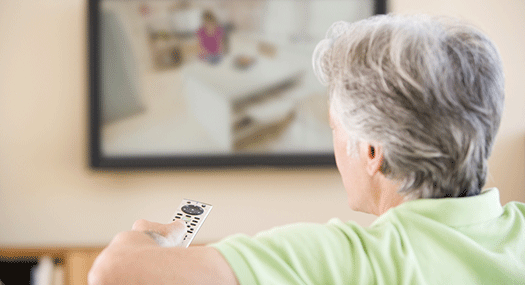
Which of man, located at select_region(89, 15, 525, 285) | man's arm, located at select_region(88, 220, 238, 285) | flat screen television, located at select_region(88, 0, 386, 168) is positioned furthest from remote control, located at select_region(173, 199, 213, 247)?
flat screen television, located at select_region(88, 0, 386, 168)

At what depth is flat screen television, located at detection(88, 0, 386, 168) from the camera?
139 centimetres

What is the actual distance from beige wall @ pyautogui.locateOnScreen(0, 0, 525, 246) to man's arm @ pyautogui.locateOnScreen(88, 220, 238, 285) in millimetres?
987

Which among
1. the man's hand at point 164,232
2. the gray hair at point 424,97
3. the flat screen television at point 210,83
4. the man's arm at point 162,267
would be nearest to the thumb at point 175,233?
the man's hand at point 164,232

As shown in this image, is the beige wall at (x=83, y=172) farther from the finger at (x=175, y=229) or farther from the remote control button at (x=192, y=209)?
the finger at (x=175, y=229)

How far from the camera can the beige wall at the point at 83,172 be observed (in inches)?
55.6

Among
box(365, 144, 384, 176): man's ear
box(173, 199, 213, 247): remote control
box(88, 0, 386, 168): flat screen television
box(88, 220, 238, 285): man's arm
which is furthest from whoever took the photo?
box(88, 0, 386, 168): flat screen television

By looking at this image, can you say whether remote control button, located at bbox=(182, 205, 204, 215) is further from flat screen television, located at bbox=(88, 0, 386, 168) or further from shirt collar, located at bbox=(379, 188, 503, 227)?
flat screen television, located at bbox=(88, 0, 386, 168)

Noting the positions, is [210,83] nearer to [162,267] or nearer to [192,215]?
[192,215]

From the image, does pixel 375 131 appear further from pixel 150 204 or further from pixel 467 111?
pixel 150 204

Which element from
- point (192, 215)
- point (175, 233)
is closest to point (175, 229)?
point (175, 233)

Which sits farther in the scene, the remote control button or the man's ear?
the remote control button

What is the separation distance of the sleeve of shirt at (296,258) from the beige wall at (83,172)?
0.99m

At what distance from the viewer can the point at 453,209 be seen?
534 mm

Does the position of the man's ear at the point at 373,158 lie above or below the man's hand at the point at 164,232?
above
